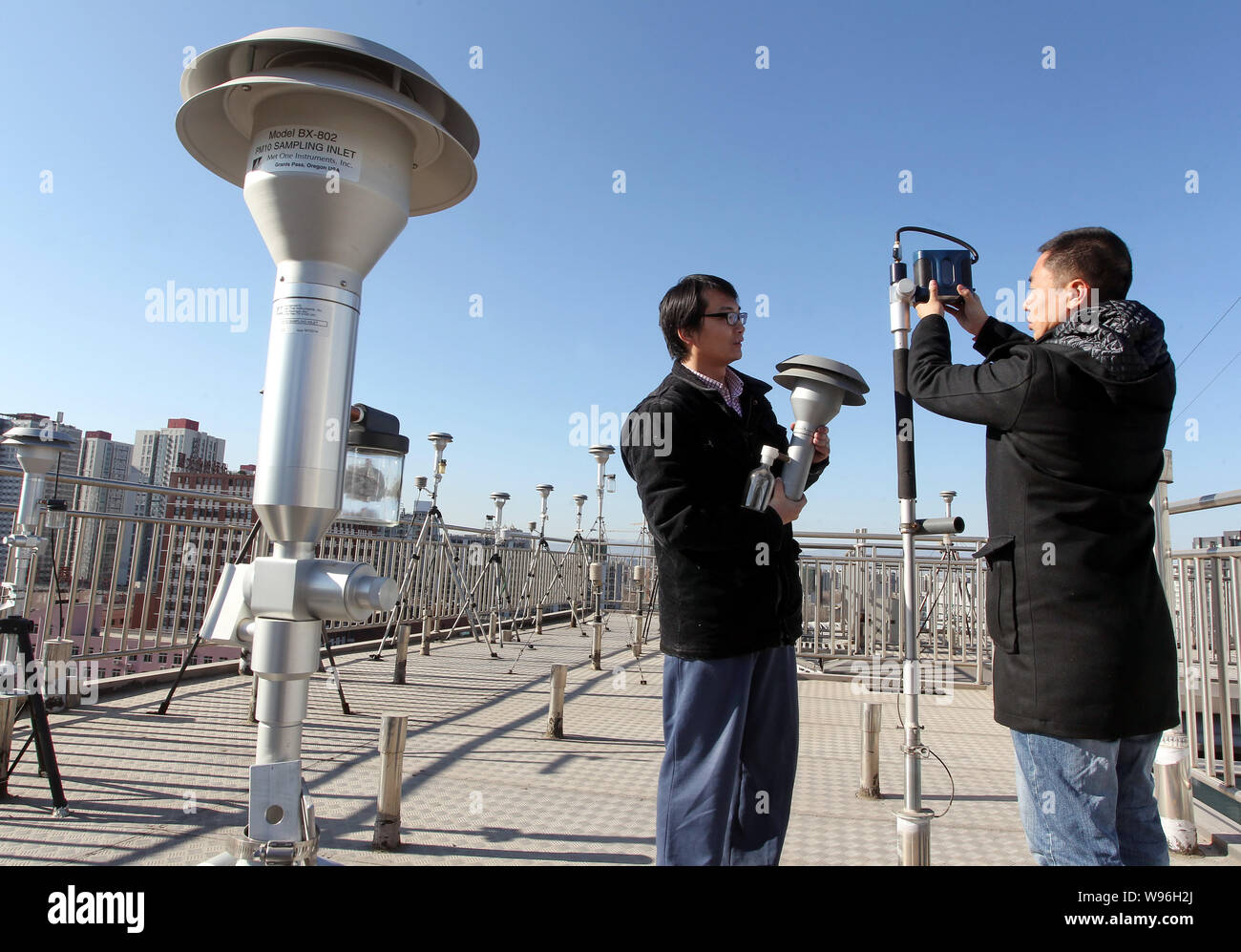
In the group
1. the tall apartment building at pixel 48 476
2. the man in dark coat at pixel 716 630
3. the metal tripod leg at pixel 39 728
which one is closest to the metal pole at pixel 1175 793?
the man in dark coat at pixel 716 630

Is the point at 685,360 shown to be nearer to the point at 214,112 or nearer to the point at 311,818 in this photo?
the point at 214,112

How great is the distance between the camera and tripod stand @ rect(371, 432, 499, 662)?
8.29 m

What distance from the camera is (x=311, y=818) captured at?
1.49 meters

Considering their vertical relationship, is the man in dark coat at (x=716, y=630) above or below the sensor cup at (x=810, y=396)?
below

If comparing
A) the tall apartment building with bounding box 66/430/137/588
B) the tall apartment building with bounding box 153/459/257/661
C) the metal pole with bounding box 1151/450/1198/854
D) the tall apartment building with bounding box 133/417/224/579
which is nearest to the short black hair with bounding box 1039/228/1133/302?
the metal pole with bounding box 1151/450/1198/854

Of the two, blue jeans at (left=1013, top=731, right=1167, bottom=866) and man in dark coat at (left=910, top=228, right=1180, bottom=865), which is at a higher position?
man in dark coat at (left=910, top=228, right=1180, bottom=865)

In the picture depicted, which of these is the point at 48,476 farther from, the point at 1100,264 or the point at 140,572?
the point at 1100,264

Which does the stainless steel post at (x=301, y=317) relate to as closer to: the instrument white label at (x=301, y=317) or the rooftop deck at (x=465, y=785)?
the instrument white label at (x=301, y=317)

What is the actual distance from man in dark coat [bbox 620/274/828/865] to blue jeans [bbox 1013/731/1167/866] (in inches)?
24.4

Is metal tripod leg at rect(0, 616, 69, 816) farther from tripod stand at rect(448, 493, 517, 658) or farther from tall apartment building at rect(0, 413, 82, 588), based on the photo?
tripod stand at rect(448, 493, 517, 658)

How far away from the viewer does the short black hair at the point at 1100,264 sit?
1.82 metres

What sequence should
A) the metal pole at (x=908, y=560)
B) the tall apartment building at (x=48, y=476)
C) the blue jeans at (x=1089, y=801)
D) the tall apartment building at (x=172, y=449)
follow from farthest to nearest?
the tall apartment building at (x=172, y=449)
the tall apartment building at (x=48, y=476)
the metal pole at (x=908, y=560)
the blue jeans at (x=1089, y=801)

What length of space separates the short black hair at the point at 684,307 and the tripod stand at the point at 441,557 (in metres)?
6.15

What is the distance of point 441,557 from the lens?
10094 millimetres
